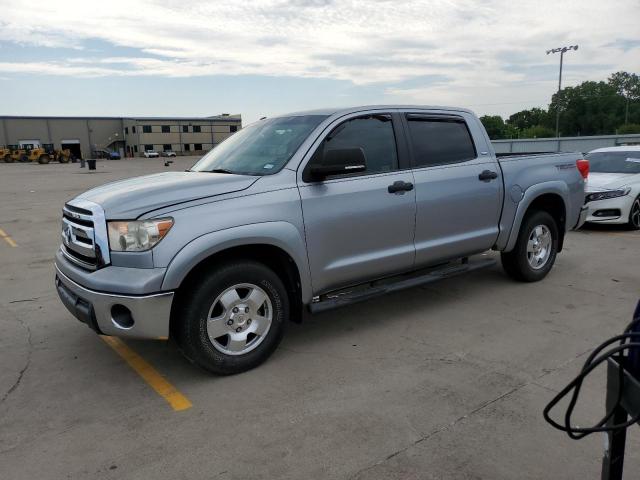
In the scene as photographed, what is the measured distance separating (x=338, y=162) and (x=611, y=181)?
7491 mm

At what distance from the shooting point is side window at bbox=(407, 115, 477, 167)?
4.87 m

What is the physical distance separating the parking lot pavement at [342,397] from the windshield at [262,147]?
1.50 meters

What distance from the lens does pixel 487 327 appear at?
469cm

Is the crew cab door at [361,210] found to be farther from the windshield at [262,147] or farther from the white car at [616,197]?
the white car at [616,197]

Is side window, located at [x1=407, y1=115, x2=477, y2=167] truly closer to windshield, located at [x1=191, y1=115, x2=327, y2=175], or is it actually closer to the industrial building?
windshield, located at [x1=191, y1=115, x2=327, y2=175]

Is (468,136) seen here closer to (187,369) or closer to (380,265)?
(380,265)

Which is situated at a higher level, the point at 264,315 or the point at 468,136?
the point at 468,136

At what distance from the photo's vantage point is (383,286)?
177 inches

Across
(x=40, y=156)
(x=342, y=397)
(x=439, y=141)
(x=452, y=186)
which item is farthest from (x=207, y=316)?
(x=40, y=156)

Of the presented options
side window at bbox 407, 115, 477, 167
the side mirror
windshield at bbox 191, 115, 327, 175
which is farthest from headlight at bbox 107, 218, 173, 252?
side window at bbox 407, 115, 477, 167

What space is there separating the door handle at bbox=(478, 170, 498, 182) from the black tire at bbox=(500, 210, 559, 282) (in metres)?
0.77

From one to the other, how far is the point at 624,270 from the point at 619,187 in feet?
11.2

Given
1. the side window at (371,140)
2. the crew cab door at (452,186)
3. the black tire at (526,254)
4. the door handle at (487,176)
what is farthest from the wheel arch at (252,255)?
the black tire at (526,254)

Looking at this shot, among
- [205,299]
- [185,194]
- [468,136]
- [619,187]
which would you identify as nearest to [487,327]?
[468,136]
